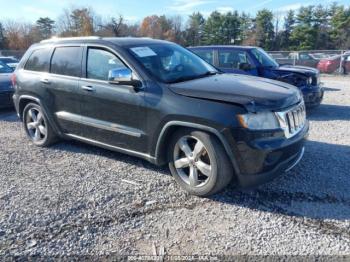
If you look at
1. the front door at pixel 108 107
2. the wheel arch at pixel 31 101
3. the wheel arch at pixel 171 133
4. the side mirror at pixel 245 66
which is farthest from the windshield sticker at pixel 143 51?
the side mirror at pixel 245 66

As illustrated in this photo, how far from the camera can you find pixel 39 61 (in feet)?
17.0

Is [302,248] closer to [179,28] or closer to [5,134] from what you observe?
[5,134]

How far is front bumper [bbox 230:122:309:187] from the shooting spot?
315 cm

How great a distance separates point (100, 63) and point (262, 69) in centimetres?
455

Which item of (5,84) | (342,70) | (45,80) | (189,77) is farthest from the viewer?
(342,70)

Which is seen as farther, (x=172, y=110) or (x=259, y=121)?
(x=172, y=110)

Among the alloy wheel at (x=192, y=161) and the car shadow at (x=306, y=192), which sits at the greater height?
the alloy wheel at (x=192, y=161)

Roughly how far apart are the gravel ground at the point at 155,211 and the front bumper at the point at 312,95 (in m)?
2.74

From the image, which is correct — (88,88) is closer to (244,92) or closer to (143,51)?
(143,51)

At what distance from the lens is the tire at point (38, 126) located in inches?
207

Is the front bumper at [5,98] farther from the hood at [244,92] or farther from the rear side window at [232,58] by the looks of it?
the hood at [244,92]

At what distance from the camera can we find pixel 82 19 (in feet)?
208

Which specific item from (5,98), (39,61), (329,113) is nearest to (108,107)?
(39,61)

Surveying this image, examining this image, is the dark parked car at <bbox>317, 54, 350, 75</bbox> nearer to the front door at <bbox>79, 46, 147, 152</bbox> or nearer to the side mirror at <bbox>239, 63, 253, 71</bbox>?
the side mirror at <bbox>239, 63, 253, 71</bbox>
